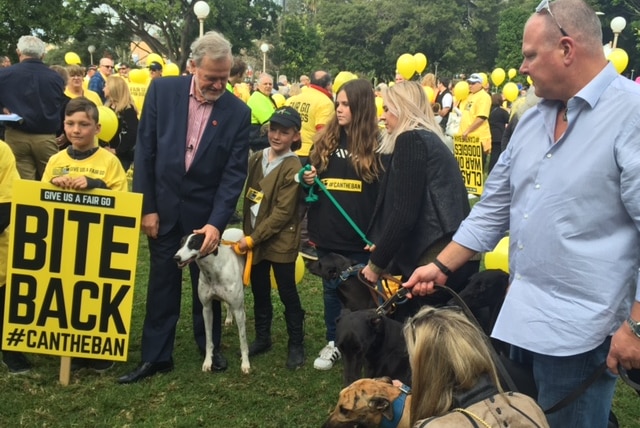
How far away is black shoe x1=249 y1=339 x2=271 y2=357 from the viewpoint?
16.1ft

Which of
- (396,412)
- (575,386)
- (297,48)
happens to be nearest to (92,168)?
(396,412)

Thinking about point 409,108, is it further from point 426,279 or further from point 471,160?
point 471,160

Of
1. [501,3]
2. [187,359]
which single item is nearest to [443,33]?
[501,3]

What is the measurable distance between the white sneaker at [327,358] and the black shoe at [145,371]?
107 centimetres

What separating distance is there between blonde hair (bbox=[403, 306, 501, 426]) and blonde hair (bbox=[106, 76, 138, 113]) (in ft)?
24.5

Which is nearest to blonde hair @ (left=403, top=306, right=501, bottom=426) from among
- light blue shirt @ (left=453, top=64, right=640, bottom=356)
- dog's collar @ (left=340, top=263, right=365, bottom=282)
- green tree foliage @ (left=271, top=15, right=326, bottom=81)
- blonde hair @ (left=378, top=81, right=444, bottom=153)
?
light blue shirt @ (left=453, top=64, right=640, bottom=356)

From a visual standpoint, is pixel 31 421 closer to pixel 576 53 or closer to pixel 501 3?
pixel 576 53

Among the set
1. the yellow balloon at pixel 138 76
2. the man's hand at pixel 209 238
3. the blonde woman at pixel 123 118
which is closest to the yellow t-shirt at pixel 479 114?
the blonde woman at pixel 123 118

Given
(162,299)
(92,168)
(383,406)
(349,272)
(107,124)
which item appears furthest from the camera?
(107,124)

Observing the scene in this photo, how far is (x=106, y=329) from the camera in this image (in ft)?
13.7

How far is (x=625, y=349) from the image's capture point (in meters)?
1.96

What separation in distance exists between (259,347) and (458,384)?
3.05m

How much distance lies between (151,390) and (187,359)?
0.55 m

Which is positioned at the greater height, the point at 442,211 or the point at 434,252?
the point at 442,211
